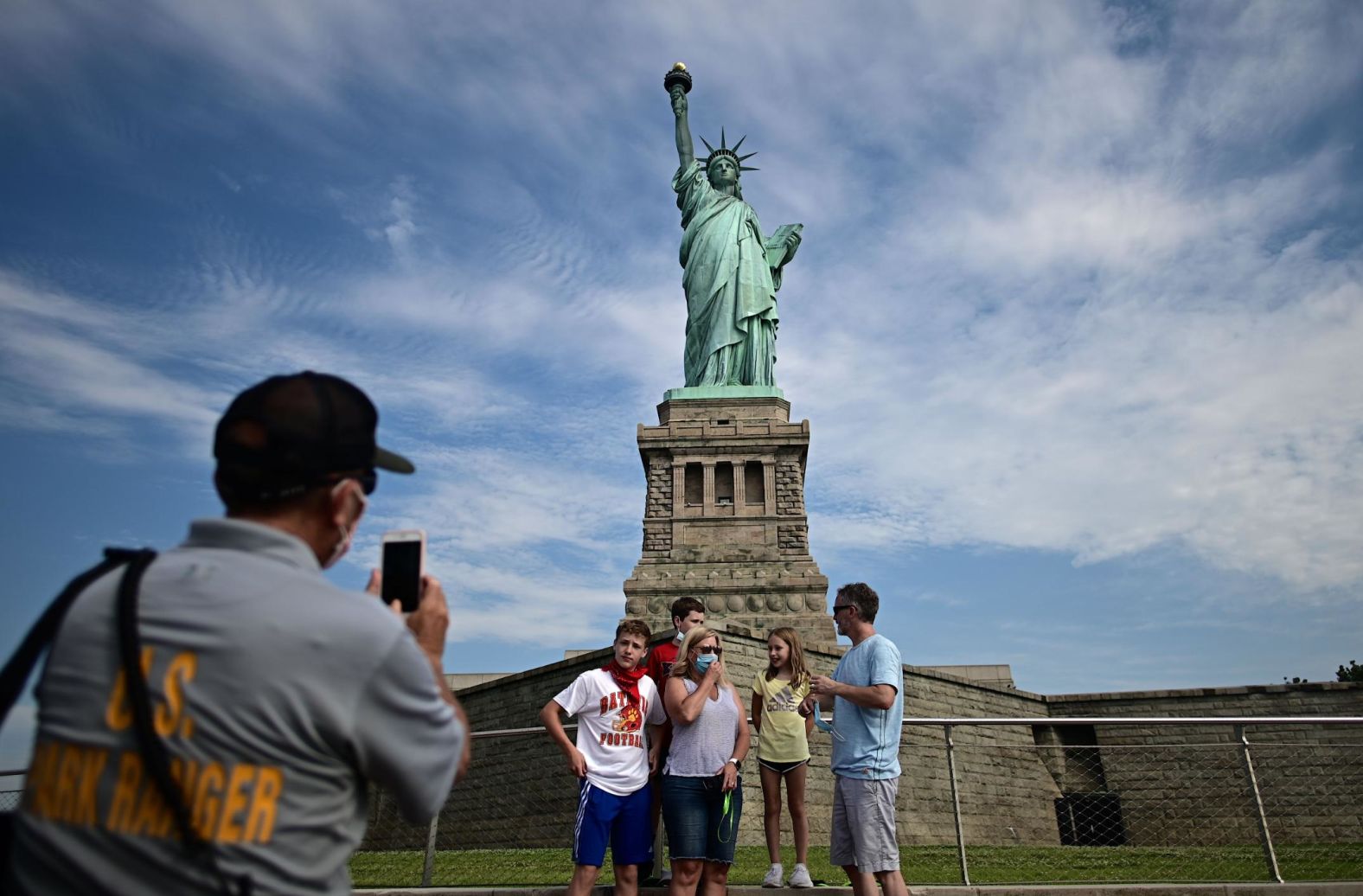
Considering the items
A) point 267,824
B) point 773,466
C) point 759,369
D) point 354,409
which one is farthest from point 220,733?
point 759,369

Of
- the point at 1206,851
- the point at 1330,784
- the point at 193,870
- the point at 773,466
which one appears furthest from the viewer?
the point at 773,466

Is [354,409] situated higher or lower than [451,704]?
higher

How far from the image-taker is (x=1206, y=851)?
9.45 meters

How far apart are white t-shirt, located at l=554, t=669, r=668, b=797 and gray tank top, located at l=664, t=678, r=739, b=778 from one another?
0.18 m

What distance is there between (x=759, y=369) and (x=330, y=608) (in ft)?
80.7

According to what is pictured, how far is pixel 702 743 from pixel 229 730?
410 cm

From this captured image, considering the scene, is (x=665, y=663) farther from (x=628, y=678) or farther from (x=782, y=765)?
(x=782, y=765)

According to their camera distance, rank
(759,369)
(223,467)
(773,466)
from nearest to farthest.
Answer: (223,467), (773,466), (759,369)

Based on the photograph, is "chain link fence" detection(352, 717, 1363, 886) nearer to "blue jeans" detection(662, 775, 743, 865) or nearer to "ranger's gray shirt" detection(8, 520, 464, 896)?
"blue jeans" detection(662, 775, 743, 865)

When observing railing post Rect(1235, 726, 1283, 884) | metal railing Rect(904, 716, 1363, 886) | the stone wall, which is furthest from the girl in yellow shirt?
the stone wall

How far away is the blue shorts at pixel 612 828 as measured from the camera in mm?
5051

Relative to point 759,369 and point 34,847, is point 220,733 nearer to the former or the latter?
point 34,847

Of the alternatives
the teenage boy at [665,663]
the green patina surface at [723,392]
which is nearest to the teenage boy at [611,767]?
the teenage boy at [665,663]

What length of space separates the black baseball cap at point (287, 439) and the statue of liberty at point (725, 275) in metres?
23.9
